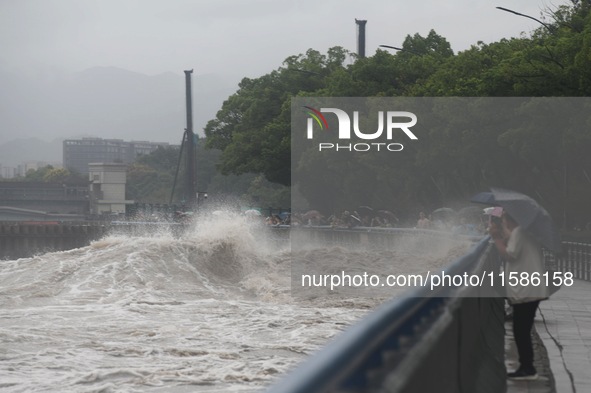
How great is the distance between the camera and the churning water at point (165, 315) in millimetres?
20312

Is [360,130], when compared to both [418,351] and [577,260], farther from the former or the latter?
[418,351]

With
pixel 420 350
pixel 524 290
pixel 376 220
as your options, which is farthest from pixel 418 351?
pixel 376 220

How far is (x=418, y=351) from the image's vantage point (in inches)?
221

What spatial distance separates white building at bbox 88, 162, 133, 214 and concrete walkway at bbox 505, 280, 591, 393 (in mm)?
162636

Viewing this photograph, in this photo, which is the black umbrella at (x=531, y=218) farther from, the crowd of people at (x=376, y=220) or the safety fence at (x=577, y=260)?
the crowd of people at (x=376, y=220)

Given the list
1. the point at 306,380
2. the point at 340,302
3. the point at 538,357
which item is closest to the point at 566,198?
the point at 340,302

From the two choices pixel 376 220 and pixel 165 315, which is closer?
pixel 165 315

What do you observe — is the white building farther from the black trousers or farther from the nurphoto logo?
the black trousers

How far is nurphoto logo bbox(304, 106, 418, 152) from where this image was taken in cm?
6491

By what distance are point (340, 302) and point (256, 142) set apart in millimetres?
66187

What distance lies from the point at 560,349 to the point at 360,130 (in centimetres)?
5972

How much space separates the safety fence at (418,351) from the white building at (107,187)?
567 feet

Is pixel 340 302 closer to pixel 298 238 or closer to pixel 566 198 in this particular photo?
pixel 566 198

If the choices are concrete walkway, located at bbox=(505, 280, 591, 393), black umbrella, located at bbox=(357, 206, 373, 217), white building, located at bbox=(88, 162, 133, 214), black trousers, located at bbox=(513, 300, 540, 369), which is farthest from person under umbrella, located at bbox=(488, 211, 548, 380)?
white building, located at bbox=(88, 162, 133, 214)
